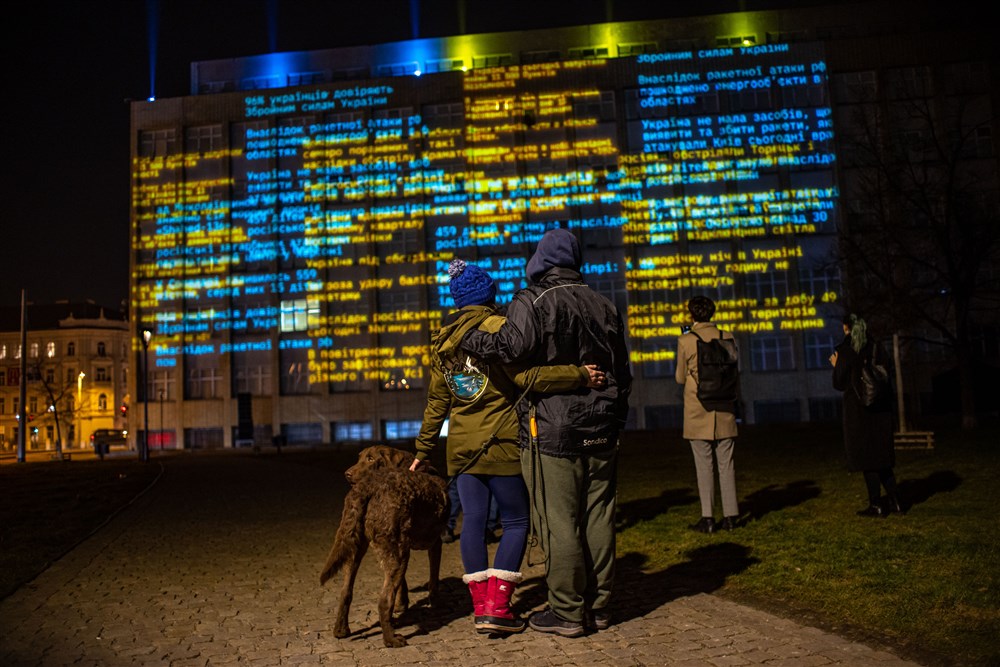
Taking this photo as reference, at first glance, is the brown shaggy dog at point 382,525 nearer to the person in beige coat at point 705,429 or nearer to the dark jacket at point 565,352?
the dark jacket at point 565,352

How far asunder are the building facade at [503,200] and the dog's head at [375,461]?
45.1 m

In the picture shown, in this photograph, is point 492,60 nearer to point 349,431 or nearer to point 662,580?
point 349,431

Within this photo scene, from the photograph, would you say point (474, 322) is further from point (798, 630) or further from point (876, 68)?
point (876, 68)

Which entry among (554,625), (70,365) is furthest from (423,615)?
(70,365)

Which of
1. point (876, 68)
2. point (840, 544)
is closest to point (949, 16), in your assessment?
point (876, 68)

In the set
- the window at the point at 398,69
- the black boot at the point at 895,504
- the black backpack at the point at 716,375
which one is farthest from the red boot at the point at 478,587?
the window at the point at 398,69

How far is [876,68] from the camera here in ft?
173

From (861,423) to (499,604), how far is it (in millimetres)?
4992

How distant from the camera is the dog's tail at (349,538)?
4762mm

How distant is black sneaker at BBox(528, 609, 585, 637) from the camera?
179 inches

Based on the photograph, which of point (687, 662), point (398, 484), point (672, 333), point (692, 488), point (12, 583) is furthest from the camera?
point (672, 333)

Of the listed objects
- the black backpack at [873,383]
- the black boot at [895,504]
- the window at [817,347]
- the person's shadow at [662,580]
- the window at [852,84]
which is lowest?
the person's shadow at [662,580]

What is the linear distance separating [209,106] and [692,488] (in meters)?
53.9

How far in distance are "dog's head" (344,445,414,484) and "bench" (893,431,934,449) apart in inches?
562
